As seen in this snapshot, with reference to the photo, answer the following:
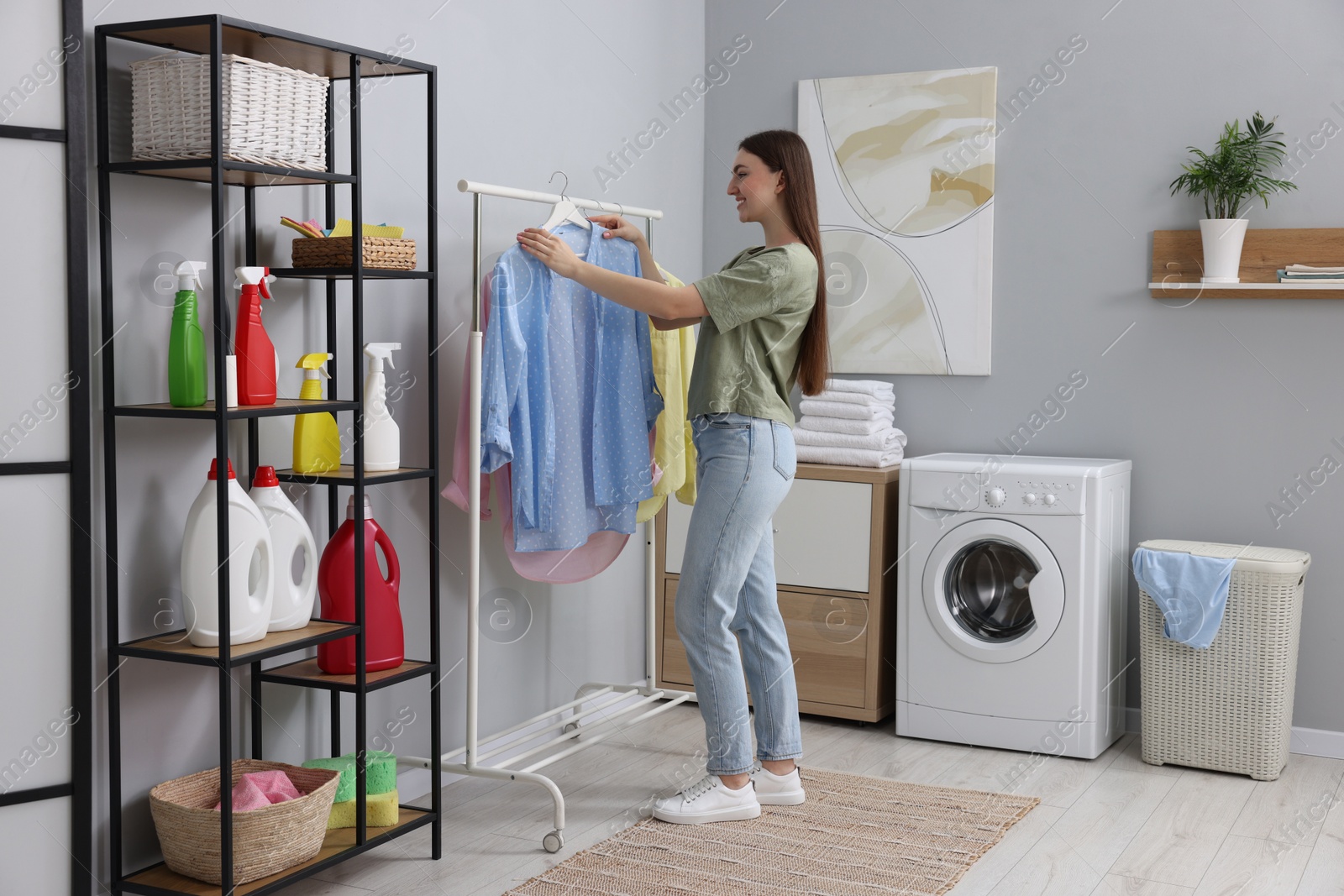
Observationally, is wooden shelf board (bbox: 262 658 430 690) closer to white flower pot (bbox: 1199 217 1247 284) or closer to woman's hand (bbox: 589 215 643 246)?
woman's hand (bbox: 589 215 643 246)

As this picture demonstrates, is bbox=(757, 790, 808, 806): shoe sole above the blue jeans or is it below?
below

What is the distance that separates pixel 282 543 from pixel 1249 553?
2.31 metres

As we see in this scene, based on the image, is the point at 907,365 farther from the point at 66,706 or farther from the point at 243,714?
the point at 66,706

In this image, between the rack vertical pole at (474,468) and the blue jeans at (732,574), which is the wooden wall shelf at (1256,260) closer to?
the blue jeans at (732,574)

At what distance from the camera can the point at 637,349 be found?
2.92 metres

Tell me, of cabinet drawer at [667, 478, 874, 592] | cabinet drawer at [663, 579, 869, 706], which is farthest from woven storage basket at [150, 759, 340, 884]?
cabinet drawer at [663, 579, 869, 706]

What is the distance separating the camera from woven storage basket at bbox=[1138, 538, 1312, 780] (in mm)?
3047

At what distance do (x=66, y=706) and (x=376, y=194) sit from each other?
120 cm

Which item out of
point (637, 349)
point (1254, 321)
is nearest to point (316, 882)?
point (637, 349)

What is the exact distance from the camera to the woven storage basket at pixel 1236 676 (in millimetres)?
3047

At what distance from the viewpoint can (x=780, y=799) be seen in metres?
2.77

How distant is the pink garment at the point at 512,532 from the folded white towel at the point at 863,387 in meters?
0.78

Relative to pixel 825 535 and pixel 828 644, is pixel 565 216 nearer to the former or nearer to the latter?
pixel 825 535

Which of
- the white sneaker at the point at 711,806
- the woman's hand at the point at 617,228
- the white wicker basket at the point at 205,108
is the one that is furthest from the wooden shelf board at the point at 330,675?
the woman's hand at the point at 617,228
